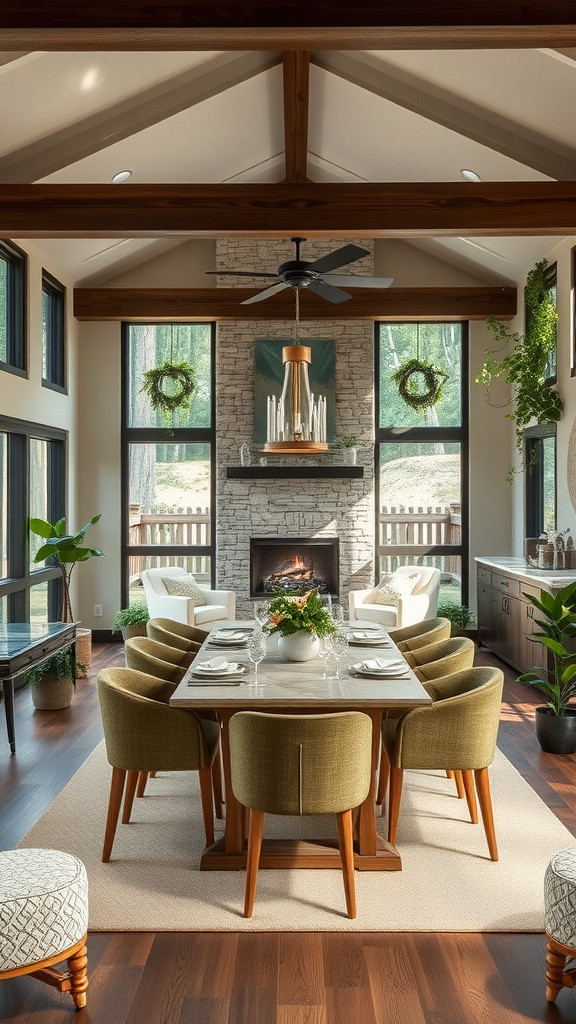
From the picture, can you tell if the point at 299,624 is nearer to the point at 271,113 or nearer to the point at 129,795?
the point at 129,795

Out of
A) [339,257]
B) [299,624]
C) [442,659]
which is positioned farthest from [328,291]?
[442,659]

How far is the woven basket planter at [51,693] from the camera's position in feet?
20.1

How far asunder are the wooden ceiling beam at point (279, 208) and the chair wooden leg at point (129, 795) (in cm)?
349

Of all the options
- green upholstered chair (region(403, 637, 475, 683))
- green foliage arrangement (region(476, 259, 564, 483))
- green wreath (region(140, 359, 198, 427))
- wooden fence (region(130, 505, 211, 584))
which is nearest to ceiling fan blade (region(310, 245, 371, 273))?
green upholstered chair (region(403, 637, 475, 683))

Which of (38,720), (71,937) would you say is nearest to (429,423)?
(38,720)

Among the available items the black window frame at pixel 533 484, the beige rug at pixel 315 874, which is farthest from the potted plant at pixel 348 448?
the beige rug at pixel 315 874

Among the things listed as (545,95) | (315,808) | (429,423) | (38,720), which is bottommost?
(38,720)

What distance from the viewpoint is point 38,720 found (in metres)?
5.90

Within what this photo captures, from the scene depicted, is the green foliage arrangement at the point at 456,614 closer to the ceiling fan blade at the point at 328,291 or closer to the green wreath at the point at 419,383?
the green wreath at the point at 419,383

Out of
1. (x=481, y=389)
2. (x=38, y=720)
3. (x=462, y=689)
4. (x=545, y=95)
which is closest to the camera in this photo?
(x=462, y=689)

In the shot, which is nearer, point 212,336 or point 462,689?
point 462,689

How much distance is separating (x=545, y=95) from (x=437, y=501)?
4643mm

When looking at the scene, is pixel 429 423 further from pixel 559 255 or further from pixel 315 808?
pixel 315 808

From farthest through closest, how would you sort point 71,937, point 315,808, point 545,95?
point 545,95 < point 315,808 < point 71,937
